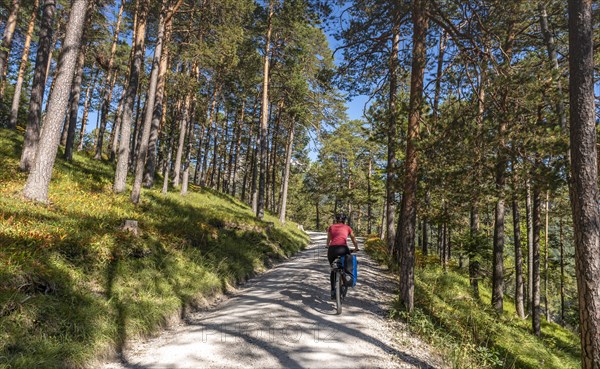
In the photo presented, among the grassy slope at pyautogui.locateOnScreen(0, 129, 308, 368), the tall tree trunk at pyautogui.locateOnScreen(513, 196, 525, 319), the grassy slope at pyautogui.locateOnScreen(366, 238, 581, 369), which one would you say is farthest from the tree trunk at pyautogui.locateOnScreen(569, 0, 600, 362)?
the tall tree trunk at pyautogui.locateOnScreen(513, 196, 525, 319)

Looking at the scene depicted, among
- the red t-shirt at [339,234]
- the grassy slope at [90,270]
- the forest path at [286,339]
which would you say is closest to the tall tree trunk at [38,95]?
the grassy slope at [90,270]

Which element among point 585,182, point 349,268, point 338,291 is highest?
point 585,182

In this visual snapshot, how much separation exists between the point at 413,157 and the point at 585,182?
2991mm

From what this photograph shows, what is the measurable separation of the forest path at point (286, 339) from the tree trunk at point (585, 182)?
2388mm

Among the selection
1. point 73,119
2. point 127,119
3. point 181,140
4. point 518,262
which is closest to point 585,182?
point 518,262

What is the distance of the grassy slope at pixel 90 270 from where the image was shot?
12.9 feet

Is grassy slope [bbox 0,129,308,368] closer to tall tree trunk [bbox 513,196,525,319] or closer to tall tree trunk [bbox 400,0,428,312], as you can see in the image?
tall tree trunk [bbox 400,0,428,312]

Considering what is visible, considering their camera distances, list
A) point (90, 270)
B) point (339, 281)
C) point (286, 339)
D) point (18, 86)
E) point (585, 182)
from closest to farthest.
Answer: point (286, 339) → point (585, 182) → point (90, 270) → point (339, 281) → point (18, 86)

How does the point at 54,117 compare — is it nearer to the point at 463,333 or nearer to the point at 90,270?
the point at 90,270

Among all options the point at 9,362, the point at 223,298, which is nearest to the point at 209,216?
the point at 223,298

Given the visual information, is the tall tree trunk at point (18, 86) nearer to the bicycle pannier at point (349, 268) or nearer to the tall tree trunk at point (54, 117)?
the tall tree trunk at point (54, 117)

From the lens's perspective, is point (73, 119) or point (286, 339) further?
point (73, 119)

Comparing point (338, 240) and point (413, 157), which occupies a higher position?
point (413, 157)

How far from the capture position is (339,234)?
6738mm
